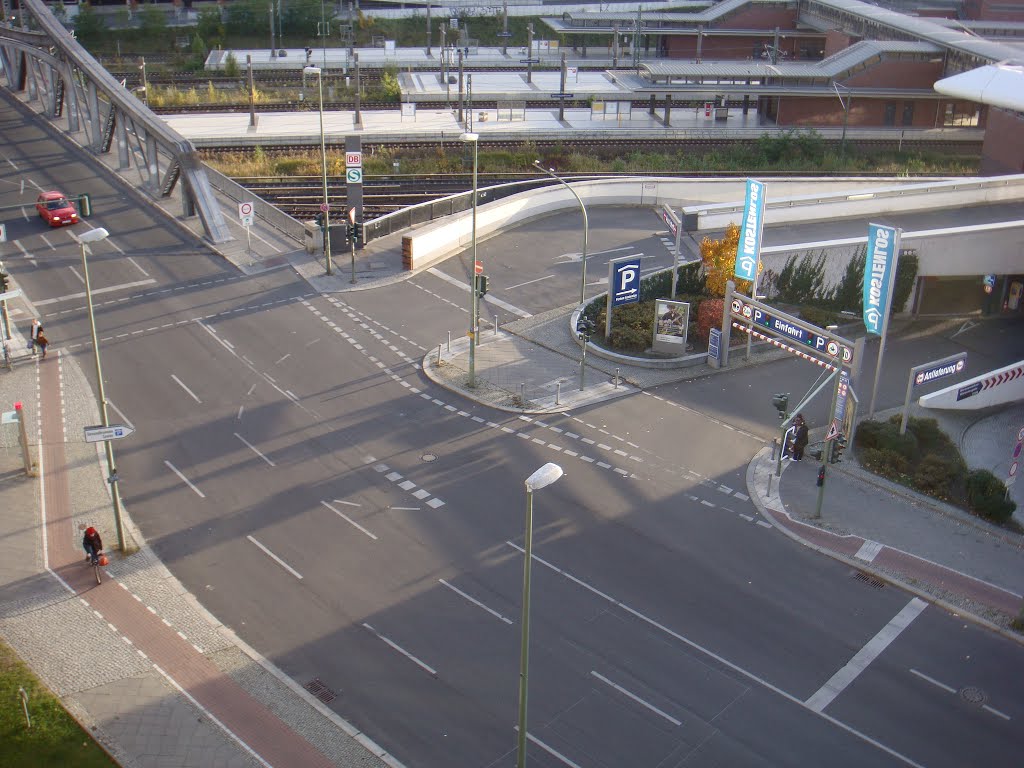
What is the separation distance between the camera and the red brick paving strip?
20391 mm

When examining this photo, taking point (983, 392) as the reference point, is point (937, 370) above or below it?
above

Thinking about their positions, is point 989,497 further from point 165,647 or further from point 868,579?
point 165,647

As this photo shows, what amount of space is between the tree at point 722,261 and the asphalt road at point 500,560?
13.5 feet

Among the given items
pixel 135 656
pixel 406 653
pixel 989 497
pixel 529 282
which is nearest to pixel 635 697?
pixel 406 653

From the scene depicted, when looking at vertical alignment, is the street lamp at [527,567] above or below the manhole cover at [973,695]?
above

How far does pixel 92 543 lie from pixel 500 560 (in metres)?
9.57

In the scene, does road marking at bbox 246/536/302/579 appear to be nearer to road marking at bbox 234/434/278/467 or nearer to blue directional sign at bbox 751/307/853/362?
road marking at bbox 234/434/278/467

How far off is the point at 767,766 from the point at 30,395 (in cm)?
2548

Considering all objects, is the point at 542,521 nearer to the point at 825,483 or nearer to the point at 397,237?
the point at 825,483

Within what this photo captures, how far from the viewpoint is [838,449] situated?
3019 centimetres

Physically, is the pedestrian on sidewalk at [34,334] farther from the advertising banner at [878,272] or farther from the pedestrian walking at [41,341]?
the advertising banner at [878,272]

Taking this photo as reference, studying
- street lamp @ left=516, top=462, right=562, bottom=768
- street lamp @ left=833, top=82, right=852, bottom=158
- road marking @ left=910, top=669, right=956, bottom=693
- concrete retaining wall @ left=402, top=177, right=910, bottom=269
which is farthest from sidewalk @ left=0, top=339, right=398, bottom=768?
street lamp @ left=833, top=82, right=852, bottom=158

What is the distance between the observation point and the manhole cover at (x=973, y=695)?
22.2 m

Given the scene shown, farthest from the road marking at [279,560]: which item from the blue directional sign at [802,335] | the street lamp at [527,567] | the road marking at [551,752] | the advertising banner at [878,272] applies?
the advertising banner at [878,272]
